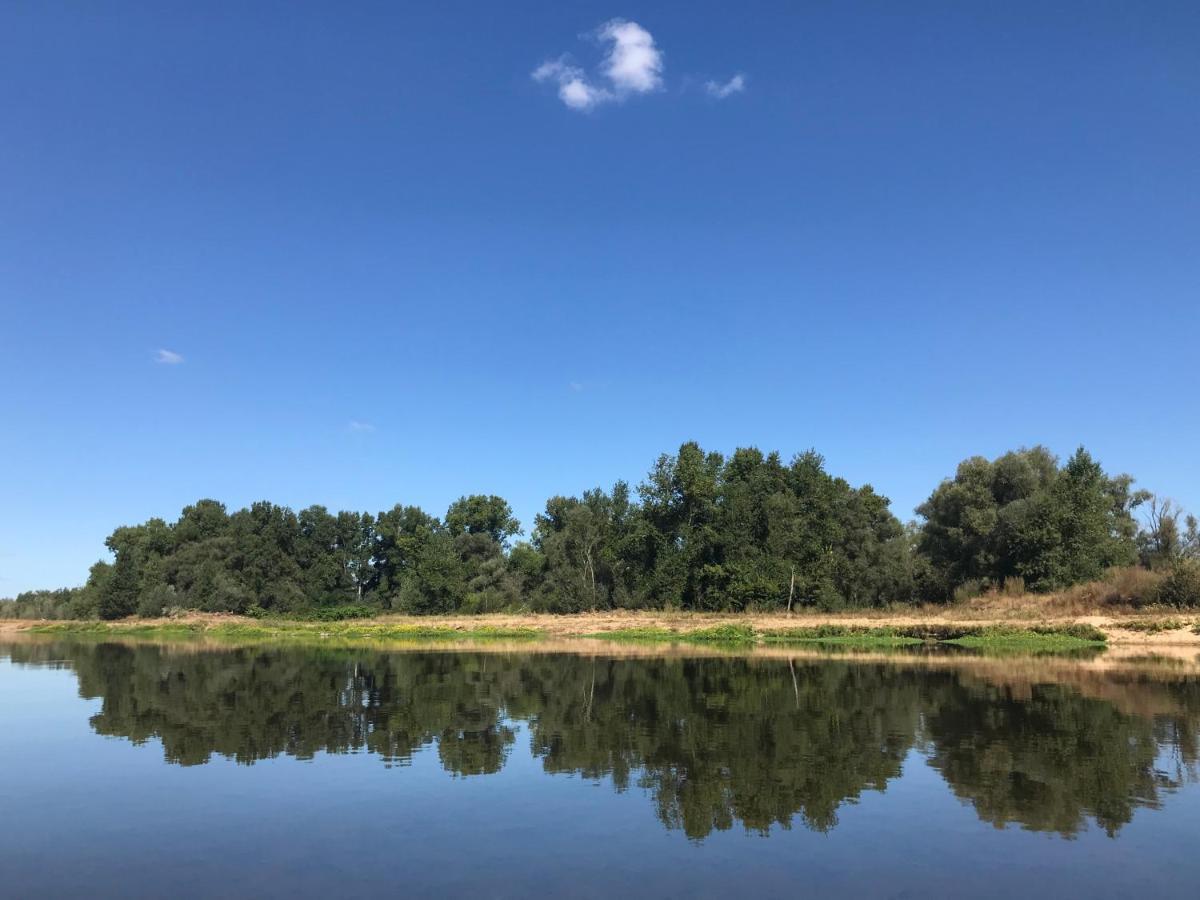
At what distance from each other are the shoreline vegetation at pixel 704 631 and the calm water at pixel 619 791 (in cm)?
1701

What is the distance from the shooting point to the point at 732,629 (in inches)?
2341

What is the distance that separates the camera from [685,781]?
15.1 m

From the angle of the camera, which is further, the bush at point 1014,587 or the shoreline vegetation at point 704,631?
the bush at point 1014,587

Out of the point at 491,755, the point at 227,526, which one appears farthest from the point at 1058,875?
the point at 227,526

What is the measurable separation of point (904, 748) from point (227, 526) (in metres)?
115

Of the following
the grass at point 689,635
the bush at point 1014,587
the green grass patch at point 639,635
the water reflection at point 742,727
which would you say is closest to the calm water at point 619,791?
the water reflection at point 742,727

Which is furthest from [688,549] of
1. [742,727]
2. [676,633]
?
[742,727]

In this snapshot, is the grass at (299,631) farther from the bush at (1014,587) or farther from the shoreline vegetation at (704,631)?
the bush at (1014,587)

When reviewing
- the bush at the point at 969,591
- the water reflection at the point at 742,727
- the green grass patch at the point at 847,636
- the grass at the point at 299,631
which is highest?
the bush at the point at 969,591

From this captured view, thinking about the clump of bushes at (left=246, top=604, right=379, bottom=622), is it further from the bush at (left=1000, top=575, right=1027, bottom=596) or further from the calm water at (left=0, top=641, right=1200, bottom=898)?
the bush at (left=1000, top=575, right=1027, bottom=596)

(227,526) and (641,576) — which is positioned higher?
(227,526)

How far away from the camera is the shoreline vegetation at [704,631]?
4353 cm

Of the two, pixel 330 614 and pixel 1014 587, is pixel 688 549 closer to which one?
pixel 1014 587

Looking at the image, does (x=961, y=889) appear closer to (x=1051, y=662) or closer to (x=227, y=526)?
(x=1051, y=662)
